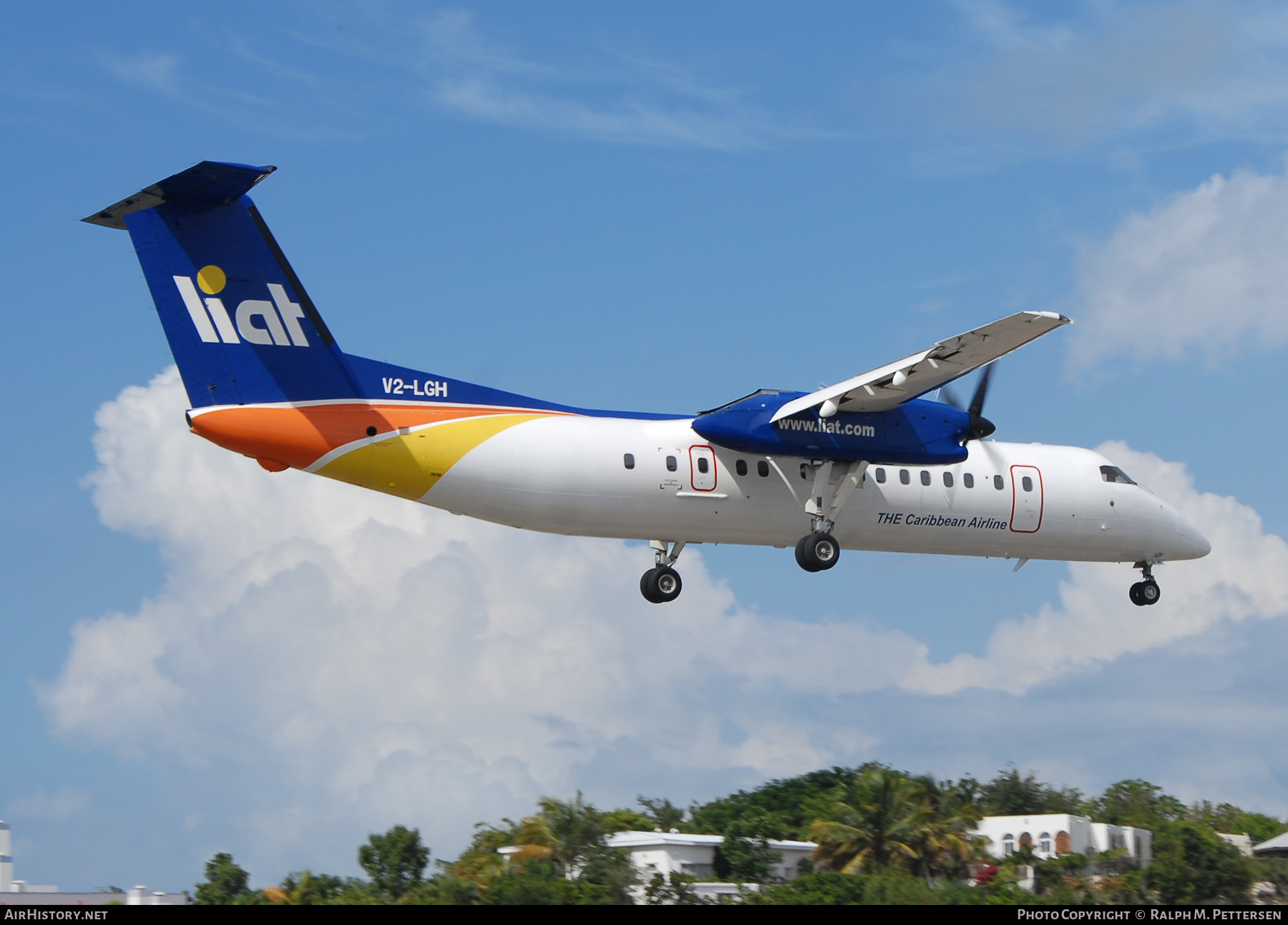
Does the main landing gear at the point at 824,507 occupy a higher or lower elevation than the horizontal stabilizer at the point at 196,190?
lower

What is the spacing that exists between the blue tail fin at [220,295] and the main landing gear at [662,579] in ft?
22.7

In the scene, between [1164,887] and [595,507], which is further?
[1164,887]

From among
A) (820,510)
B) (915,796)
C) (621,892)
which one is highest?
(820,510)

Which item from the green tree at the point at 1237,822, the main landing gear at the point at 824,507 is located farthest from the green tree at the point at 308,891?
the green tree at the point at 1237,822

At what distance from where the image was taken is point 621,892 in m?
38.6

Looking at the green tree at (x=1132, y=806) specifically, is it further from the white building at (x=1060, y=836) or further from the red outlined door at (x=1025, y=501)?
the red outlined door at (x=1025, y=501)

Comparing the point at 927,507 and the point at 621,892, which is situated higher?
the point at 927,507

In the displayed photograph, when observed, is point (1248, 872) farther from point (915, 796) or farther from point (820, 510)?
point (820, 510)

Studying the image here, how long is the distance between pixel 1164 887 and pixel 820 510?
22.7 meters

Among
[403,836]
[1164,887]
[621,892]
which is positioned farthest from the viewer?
[403,836]

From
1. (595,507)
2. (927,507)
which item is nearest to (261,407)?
(595,507)

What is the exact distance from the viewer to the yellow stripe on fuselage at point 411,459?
71.9 feet

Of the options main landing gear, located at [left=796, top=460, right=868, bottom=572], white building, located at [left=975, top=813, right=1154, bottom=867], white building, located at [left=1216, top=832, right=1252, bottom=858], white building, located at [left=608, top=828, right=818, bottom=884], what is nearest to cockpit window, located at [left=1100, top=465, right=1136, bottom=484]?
main landing gear, located at [left=796, top=460, right=868, bottom=572]

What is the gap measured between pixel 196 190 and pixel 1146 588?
62.6 feet
